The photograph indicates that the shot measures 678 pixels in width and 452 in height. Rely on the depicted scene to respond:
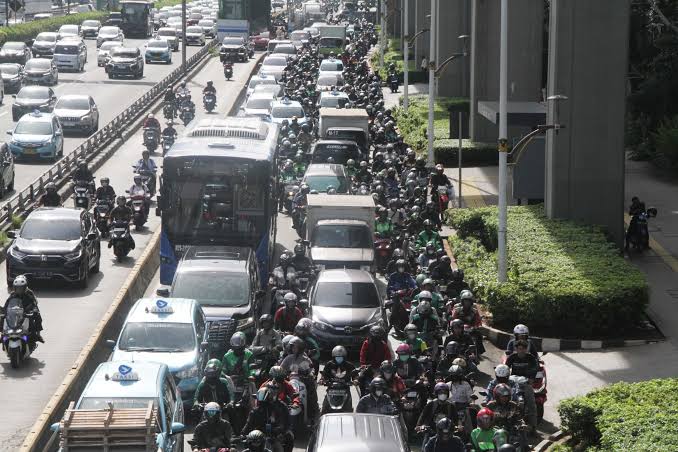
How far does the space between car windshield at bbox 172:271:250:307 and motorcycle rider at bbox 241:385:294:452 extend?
6.70 m

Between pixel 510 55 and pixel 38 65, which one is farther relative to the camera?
pixel 38 65

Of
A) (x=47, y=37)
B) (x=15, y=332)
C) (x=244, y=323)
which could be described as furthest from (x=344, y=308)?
(x=47, y=37)

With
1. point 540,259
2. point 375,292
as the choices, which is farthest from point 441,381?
point 540,259

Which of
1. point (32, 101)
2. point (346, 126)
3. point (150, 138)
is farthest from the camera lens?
point (32, 101)

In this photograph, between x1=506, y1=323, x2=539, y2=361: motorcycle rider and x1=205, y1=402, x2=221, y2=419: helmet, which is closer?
x1=205, y1=402, x2=221, y2=419: helmet

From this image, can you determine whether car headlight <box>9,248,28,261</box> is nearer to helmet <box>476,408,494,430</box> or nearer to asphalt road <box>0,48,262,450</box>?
asphalt road <box>0,48,262,450</box>

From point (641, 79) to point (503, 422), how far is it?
125 ft

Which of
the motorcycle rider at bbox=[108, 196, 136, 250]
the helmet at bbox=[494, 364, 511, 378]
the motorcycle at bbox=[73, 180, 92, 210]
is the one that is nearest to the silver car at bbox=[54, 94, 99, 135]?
the motorcycle at bbox=[73, 180, 92, 210]

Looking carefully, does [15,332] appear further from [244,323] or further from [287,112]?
[287,112]

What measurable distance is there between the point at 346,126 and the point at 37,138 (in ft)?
31.2

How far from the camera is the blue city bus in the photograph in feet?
93.9

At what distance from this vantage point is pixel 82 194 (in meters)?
36.6

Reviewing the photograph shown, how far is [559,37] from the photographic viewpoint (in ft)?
104

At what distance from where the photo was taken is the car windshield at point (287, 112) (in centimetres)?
4972
